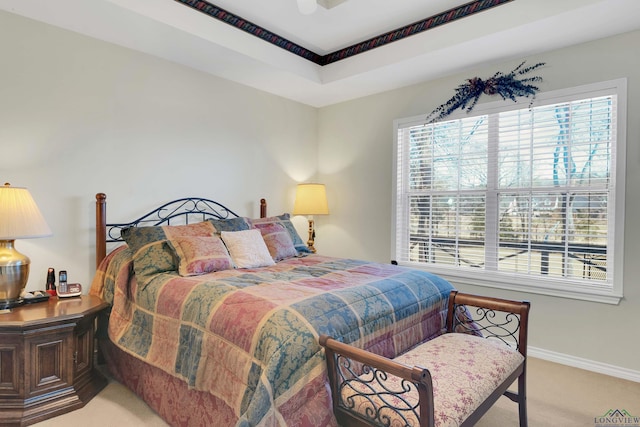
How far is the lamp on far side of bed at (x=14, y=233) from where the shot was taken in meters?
2.08

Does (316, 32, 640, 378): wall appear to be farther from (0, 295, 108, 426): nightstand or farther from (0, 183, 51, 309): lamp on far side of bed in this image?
(0, 183, 51, 309): lamp on far side of bed

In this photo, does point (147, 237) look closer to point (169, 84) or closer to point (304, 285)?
point (304, 285)

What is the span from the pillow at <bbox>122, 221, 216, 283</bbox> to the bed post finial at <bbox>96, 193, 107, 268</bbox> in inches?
11.1

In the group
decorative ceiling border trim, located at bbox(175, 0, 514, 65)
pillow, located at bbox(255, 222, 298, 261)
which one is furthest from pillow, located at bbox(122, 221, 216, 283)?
decorative ceiling border trim, located at bbox(175, 0, 514, 65)

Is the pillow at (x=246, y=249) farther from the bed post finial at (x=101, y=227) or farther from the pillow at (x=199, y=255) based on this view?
the bed post finial at (x=101, y=227)

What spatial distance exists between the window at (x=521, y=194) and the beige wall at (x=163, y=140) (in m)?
0.11

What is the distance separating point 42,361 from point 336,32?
10.5 ft

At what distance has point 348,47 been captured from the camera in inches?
139

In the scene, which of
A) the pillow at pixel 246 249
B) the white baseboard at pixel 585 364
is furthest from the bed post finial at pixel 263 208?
the white baseboard at pixel 585 364

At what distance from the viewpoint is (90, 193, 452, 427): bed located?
59.1 inches

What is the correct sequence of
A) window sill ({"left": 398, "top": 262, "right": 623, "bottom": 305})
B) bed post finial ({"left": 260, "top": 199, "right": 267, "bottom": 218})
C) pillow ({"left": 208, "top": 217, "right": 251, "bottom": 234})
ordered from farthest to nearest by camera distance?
bed post finial ({"left": 260, "top": 199, "right": 267, "bottom": 218})
pillow ({"left": 208, "top": 217, "right": 251, "bottom": 234})
window sill ({"left": 398, "top": 262, "right": 623, "bottom": 305})

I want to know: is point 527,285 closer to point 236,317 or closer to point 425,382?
point 425,382

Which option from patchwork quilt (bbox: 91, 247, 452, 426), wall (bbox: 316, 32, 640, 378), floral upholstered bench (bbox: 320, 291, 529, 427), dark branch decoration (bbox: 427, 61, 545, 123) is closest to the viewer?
floral upholstered bench (bbox: 320, 291, 529, 427)

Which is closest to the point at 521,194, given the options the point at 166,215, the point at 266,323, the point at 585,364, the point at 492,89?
the point at 492,89
